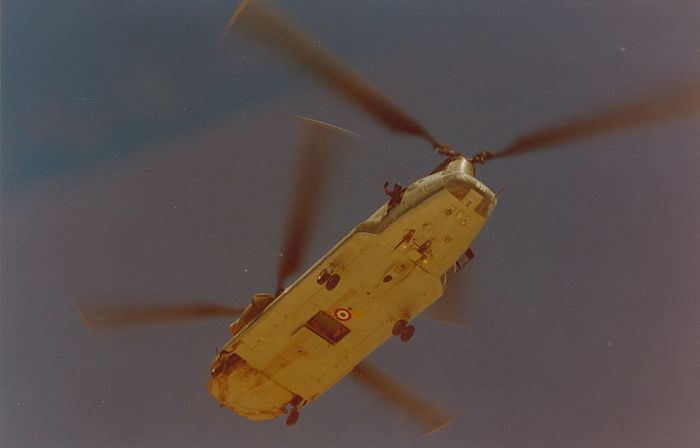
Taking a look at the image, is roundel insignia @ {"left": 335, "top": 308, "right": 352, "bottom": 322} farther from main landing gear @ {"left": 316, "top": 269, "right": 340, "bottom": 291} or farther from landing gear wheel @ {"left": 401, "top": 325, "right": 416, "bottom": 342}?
landing gear wheel @ {"left": 401, "top": 325, "right": 416, "bottom": 342}

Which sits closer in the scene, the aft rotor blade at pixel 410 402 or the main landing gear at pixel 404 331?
the main landing gear at pixel 404 331

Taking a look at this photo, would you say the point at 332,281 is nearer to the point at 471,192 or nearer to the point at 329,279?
the point at 329,279

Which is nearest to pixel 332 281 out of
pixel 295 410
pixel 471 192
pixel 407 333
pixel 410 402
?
pixel 407 333

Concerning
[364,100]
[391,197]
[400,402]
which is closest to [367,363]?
[400,402]

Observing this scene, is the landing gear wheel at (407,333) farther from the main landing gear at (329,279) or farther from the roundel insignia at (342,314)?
the main landing gear at (329,279)

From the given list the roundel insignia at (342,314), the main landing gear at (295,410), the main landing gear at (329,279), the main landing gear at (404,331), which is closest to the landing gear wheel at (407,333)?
the main landing gear at (404,331)

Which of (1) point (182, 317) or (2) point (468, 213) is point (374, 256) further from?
(1) point (182, 317)
